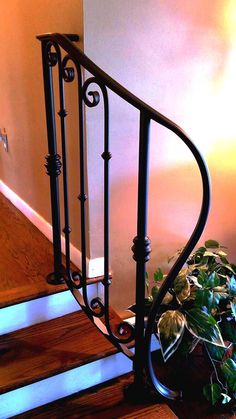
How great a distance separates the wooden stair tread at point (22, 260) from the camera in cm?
156

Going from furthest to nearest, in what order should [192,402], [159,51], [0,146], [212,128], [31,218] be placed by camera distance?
[0,146], [31,218], [212,128], [192,402], [159,51]

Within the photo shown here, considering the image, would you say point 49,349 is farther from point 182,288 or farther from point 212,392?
point 212,392

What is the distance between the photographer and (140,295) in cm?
128

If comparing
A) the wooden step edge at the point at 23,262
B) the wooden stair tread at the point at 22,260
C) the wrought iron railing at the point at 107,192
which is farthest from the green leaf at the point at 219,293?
the wooden stair tread at the point at 22,260

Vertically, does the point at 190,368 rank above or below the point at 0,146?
below

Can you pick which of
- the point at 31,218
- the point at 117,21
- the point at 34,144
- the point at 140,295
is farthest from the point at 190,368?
the point at 117,21

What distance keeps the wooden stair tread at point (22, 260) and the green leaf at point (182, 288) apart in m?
0.46

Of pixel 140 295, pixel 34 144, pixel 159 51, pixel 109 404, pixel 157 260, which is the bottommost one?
pixel 109 404

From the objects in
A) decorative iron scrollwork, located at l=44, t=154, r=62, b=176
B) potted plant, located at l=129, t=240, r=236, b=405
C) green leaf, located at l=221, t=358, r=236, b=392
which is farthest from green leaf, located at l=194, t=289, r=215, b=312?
decorative iron scrollwork, located at l=44, t=154, r=62, b=176

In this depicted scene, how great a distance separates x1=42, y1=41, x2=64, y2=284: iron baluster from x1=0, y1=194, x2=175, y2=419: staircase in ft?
0.27

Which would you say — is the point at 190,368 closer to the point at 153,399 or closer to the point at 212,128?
the point at 153,399

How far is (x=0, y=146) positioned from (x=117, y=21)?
1325 mm

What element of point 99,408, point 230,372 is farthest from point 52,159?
point 230,372

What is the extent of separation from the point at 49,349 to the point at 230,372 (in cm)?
73
